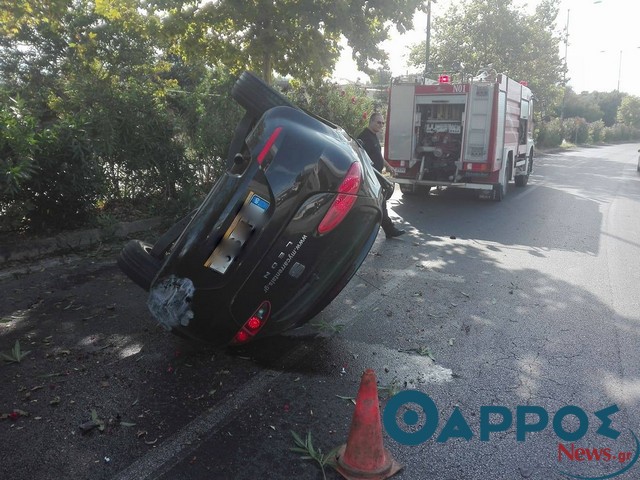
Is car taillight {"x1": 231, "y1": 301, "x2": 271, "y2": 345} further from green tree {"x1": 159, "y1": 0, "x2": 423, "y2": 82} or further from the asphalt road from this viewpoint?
green tree {"x1": 159, "y1": 0, "x2": 423, "y2": 82}

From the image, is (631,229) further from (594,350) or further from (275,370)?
(275,370)

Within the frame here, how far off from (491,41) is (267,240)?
101ft

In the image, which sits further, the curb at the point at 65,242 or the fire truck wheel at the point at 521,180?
the fire truck wheel at the point at 521,180

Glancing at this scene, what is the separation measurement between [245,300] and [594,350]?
2.82 metres

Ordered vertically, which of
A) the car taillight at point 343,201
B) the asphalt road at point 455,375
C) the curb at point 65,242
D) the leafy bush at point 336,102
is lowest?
the asphalt road at point 455,375

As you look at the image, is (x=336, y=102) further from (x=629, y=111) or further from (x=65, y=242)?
(x=629, y=111)

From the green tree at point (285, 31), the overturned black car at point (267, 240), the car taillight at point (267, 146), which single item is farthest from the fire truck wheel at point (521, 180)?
the car taillight at point (267, 146)

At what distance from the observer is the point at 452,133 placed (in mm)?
11938

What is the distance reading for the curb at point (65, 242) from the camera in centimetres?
622

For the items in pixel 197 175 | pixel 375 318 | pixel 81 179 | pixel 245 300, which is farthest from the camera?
pixel 197 175

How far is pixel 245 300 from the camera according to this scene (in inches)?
133

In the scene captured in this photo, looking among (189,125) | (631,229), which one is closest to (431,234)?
(631,229)

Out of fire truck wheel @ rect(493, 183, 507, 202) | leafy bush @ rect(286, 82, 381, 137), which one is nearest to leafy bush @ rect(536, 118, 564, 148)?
leafy bush @ rect(286, 82, 381, 137)

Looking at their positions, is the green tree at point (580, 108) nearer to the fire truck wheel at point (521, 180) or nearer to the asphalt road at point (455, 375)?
the fire truck wheel at point (521, 180)
